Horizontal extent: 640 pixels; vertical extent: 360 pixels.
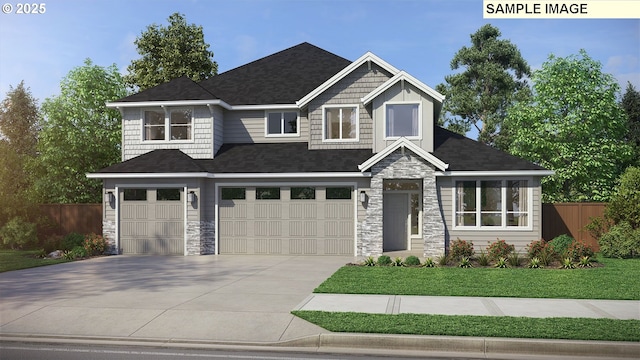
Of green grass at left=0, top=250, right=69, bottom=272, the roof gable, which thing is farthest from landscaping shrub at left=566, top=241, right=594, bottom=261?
green grass at left=0, top=250, right=69, bottom=272

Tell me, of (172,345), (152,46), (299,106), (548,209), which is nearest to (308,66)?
(299,106)

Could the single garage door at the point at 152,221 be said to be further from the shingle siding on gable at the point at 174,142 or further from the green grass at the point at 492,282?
the green grass at the point at 492,282

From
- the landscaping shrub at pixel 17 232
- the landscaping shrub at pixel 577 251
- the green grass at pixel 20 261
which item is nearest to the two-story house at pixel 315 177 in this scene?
the landscaping shrub at pixel 577 251

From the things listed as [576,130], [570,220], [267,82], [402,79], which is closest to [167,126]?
[267,82]

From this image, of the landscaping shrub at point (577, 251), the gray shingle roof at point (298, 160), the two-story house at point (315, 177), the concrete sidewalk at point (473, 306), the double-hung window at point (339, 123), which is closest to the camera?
the concrete sidewalk at point (473, 306)

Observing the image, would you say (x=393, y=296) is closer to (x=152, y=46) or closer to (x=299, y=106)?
(x=299, y=106)

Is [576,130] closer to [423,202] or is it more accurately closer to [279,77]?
[423,202]

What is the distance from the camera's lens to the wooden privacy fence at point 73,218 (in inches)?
981

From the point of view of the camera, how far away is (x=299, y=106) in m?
23.1

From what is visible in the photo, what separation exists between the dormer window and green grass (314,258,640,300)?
35.8 feet

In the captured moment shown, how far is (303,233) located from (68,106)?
76.9 feet

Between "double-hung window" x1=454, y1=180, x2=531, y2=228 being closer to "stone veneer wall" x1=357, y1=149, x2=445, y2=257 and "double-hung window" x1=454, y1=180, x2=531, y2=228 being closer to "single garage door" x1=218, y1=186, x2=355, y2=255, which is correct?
"stone veneer wall" x1=357, y1=149, x2=445, y2=257

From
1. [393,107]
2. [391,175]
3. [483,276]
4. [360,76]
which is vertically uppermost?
[360,76]

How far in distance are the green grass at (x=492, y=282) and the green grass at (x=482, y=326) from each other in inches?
104
